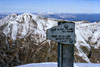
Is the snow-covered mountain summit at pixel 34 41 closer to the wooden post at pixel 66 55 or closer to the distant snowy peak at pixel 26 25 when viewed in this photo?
the distant snowy peak at pixel 26 25

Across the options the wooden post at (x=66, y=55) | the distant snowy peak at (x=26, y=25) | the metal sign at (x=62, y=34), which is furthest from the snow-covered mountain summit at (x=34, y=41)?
the metal sign at (x=62, y=34)

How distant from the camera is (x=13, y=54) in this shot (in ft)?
154

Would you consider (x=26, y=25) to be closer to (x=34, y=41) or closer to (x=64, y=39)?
(x=34, y=41)

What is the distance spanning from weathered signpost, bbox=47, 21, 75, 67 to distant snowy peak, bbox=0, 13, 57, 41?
4125 cm

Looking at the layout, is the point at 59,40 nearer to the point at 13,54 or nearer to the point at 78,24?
the point at 13,54

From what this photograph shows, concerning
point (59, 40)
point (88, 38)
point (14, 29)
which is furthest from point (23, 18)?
point (59, 40)

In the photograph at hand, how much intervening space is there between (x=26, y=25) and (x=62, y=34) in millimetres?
46189

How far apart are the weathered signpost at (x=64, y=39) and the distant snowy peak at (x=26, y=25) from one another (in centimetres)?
4125

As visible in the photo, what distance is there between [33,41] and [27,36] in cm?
225

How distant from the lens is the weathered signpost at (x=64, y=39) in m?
6.75

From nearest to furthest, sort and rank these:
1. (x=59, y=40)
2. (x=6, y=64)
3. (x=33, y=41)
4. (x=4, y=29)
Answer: (x=59, y=40), (x=6, y=64), (x=33, y=41), (x=4, y=29)

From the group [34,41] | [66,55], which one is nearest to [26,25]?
[34,41]

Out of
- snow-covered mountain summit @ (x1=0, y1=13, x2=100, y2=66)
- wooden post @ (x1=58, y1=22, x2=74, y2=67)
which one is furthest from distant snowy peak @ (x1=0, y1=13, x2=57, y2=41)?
wooden post @ (x1=58, y1=22, x2=74, y2=67)

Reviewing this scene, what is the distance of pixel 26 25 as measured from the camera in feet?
172
